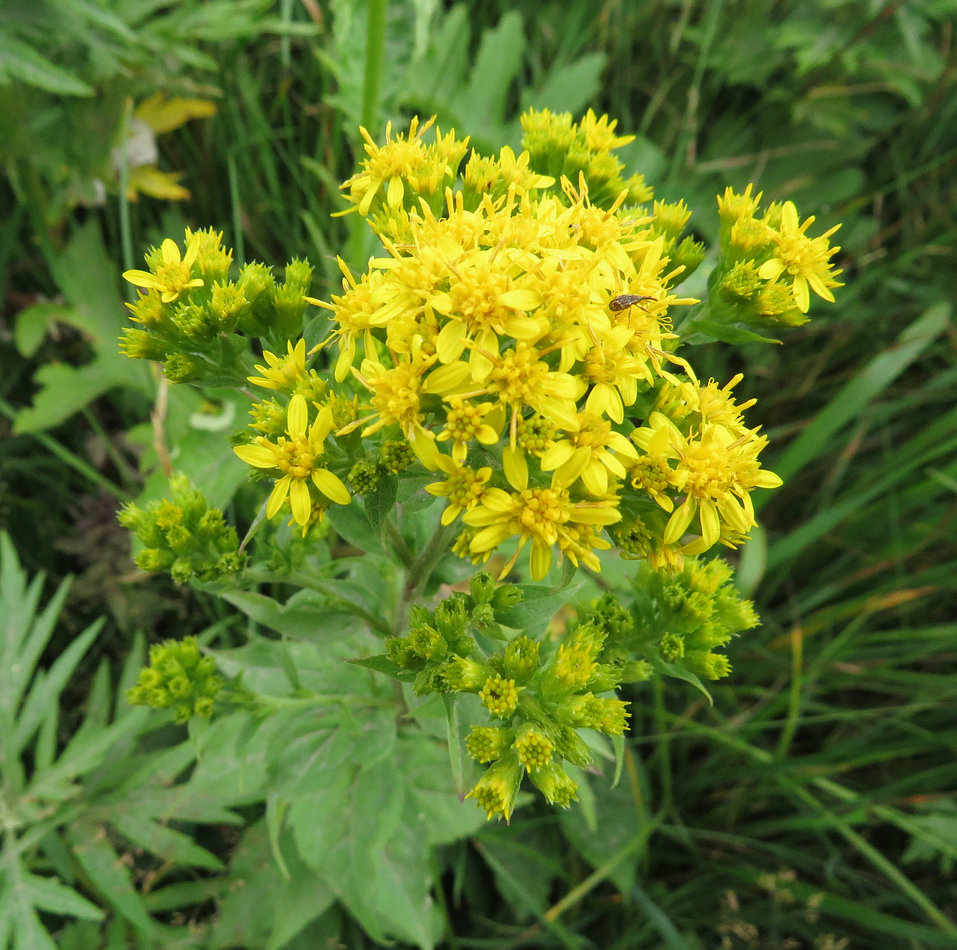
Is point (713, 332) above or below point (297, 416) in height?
above

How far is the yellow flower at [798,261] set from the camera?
6.36 feet

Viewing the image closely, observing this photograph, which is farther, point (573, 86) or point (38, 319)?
point (573, 86)

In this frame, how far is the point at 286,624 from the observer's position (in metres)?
2.09

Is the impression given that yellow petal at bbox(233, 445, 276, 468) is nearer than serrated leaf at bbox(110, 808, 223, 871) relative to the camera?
Yes

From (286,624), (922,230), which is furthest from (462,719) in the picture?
(922,230)

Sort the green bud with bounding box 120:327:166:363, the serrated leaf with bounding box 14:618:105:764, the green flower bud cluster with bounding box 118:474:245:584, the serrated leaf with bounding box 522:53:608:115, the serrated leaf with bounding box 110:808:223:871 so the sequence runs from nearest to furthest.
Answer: the green bud with bounding box 120:327:166:363, the green flower bud cluster with bounding box 118:474:245:584, the serrated leaf with bounding box 110:808:223:871, the serrated leaf with bounding box 14:618:105:764, the serrated leaf with bounding box 522:53:608:115

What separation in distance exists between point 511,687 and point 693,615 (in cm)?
57

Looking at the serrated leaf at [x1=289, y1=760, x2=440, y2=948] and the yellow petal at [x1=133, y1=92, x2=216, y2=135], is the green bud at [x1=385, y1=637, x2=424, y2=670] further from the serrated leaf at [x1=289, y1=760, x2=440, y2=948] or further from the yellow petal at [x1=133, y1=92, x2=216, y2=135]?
the yellow petal at [x1=133, y1=92, x2=216, y2=135]

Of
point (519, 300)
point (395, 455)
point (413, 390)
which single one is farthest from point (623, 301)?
point (395, 455)

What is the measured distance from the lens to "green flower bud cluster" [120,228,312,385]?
70.1 inches

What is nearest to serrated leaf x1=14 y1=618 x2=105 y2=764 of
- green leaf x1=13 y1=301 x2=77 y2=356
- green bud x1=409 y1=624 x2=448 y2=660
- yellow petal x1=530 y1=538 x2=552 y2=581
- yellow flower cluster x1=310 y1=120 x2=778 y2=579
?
green leaf x1=13 y1=301 x2=77 y2=356

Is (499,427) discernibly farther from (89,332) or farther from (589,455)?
(89,332)

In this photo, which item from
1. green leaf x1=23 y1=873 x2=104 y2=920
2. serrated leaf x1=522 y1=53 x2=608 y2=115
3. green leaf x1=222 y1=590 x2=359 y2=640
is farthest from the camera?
serrated leaf x1=522 y1=53 x2=608 y2=115

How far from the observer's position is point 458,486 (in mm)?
1574
